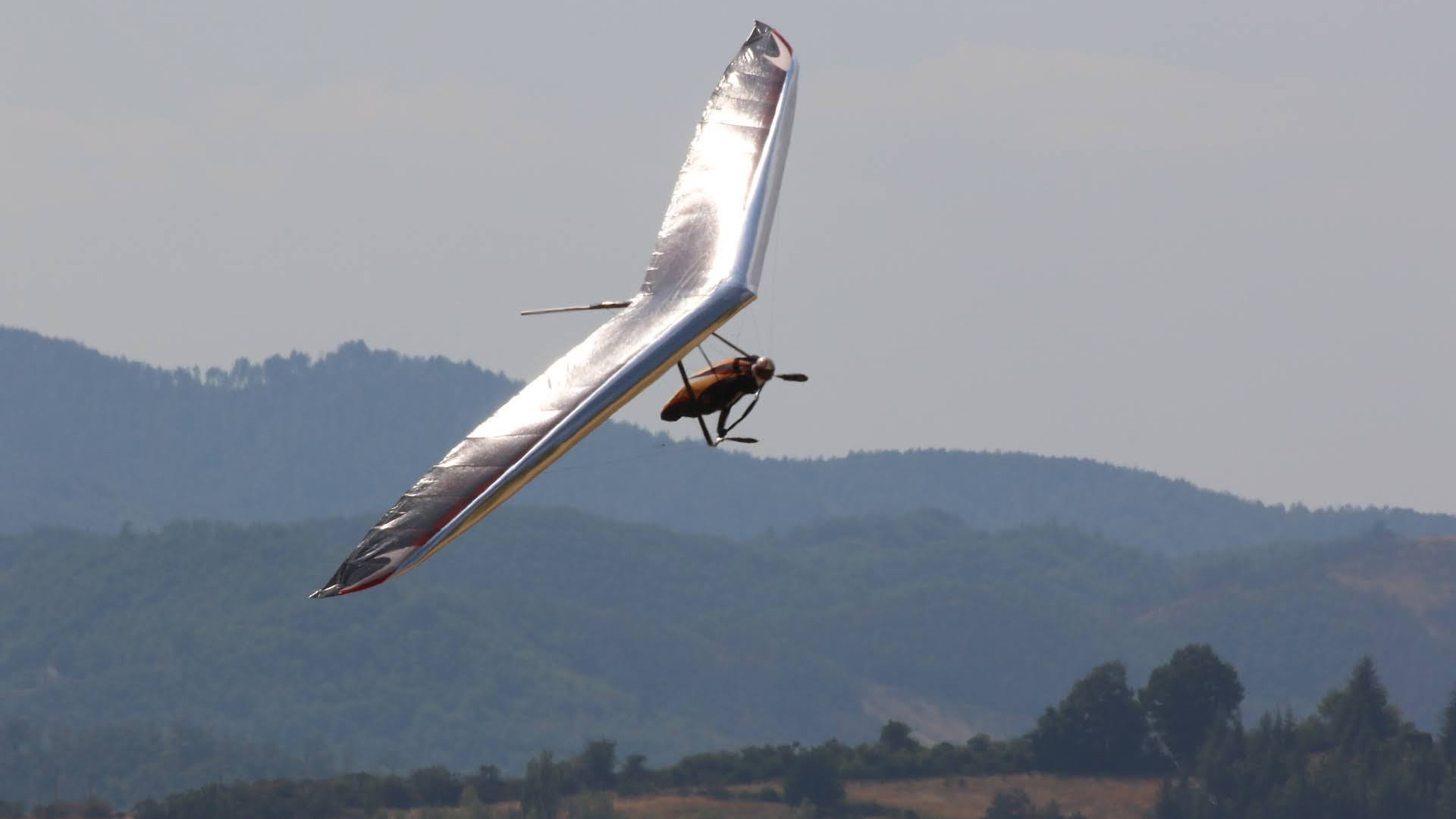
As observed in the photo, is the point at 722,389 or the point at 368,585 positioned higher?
the point at 722,389

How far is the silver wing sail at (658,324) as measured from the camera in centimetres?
3712

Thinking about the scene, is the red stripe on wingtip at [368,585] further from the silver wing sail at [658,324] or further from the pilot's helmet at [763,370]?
the pilot's helmet at [763,370]

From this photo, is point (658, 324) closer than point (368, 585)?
No

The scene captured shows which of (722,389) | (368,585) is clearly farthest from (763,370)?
(368,585)

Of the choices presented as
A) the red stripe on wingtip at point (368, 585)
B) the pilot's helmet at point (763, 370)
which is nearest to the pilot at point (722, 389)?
the pilot's helmet at point (763, 370)

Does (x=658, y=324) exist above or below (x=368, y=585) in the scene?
above

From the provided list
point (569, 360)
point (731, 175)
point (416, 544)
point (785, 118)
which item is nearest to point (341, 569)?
point (416, 544)

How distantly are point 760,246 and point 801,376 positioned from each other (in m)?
4.71

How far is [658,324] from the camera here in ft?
148

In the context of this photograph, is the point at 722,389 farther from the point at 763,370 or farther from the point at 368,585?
the point at 368,585

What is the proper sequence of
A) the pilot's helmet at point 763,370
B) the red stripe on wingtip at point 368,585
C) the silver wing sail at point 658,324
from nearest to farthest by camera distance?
the red stripe on wingtip at point 368,585 < the silver wing sail at point 658,324 < the pilot's helmet at point 763,370

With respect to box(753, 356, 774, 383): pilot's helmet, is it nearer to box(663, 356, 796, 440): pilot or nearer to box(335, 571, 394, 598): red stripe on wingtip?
box(663, 356, 796, 440): pilot

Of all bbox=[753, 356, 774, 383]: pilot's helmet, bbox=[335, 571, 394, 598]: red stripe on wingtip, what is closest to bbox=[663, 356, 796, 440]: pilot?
bbox=[753, 356, 774, 383]: pilot's helmet

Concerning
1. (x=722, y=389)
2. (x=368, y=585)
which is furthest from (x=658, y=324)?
(x=368, y=585)
